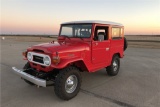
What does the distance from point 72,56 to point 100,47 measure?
56.6 inches

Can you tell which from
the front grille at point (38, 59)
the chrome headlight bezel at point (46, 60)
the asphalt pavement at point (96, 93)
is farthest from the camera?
the front grille at point (38, 59)

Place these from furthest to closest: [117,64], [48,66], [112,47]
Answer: [117,64], [112,47], [48,66]

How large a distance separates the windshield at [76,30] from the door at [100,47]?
30 cm

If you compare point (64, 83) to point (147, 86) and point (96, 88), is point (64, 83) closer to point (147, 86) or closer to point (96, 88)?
point (96, 88)

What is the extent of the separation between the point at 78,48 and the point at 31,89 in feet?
6.78

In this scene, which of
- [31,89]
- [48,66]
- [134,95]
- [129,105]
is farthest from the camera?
[31,89]

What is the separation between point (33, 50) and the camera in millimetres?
5023

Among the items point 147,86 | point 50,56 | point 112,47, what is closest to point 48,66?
point 50,56

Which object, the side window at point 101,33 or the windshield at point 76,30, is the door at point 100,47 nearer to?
the side window at point 101,33

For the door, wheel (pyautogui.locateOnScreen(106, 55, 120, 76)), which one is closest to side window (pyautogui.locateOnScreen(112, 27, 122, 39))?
the door

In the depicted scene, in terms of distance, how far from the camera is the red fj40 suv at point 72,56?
4426 mm

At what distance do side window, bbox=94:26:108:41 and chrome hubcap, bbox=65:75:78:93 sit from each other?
1612 mm

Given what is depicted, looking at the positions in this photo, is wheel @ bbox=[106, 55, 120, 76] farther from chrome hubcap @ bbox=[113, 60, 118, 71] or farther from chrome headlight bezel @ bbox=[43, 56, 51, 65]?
chrome headlight bezel @ bbox=[43, 56, 51, 65]

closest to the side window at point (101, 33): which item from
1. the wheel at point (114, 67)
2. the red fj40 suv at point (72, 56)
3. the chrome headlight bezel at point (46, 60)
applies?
the red fj40 suv at point (72, 56)
